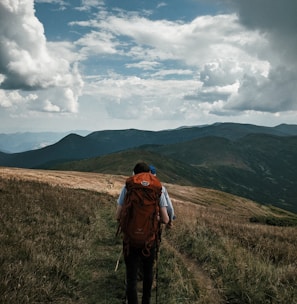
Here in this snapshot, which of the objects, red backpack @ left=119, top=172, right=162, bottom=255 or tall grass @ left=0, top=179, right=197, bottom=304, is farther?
→ tall grass @ left=0, top=179, right=197, bottom=304

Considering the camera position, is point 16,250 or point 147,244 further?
point 16,250

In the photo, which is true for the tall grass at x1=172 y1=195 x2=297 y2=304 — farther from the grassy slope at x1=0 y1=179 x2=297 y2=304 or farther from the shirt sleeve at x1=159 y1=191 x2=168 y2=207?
the shirt sleeve at x1=159 y1=191 x2=168 y2=207

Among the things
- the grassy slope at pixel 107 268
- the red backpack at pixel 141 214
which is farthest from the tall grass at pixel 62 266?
the red backpack at pixel 141 214

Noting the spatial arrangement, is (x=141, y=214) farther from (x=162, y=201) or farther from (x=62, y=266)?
(x=62, y=266)

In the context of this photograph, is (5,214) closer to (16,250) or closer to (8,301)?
(16,250)

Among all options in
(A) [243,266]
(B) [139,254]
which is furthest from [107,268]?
(A) [243,266]

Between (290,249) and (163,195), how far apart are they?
7687 mm

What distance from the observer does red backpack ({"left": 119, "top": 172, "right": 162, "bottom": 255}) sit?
6344 millimetres

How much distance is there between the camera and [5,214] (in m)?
12.3

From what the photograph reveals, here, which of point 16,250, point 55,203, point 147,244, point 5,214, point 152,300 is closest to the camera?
point 147,244

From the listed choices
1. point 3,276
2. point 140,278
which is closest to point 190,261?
point 140,278

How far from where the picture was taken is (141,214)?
6.35 metres

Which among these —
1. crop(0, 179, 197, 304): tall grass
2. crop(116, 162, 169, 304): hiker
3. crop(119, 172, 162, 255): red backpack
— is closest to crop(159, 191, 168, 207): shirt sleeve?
crop(116, 162, 169, 304): hiker

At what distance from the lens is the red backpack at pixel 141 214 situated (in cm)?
634
